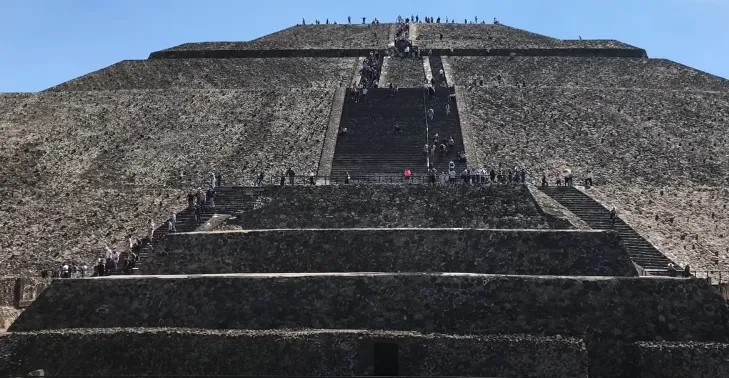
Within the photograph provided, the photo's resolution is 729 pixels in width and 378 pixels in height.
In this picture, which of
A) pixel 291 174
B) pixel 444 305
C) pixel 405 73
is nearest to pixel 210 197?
pixel 291 174

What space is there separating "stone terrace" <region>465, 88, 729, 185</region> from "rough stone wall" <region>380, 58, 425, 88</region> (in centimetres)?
358

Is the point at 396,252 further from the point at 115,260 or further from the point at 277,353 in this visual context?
the point at 115,260

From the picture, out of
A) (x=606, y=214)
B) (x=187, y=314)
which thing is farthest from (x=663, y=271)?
(x=187, y=314)

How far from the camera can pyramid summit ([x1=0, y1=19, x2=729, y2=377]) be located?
462 inches

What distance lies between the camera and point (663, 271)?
1659cm

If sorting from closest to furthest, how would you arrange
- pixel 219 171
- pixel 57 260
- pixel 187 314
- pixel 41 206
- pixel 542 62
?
1. pixel 187 314
2. pixel 57 260
3. pixel 41 206
4. pixel 219 171
5. pixel 542 62

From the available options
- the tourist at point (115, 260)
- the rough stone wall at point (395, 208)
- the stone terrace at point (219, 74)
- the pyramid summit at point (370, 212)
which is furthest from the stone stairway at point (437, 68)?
the tourist at point (115, 260)

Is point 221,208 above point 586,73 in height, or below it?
Answer: below

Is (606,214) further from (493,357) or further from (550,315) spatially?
(493,357)

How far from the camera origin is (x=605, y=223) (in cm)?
1988

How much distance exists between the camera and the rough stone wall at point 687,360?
36.5ft

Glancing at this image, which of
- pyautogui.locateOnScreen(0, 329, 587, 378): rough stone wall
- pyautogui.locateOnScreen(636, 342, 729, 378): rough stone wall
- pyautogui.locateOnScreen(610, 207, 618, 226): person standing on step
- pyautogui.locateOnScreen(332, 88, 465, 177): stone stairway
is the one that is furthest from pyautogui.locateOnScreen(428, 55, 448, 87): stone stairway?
pyautogui.locateOnScreen(0, 329, 587, 378): rough stone wall

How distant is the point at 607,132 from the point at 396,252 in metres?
16.4

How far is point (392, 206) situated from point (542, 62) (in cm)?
2247
